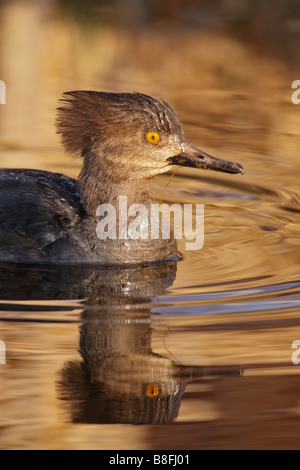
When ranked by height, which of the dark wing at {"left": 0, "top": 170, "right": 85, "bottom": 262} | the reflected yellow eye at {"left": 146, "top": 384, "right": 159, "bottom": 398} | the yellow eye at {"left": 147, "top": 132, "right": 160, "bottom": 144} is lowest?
the reflected yellow eye at {"left": 146, "top": 384, "right": 159, "bottom": 398}

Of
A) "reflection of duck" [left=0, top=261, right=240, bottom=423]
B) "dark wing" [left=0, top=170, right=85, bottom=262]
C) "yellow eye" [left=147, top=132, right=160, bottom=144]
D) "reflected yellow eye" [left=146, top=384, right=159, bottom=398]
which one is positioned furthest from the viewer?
"yellow eye" [left=147, top=132, right=160, bottom=144]

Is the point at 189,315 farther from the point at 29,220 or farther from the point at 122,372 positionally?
the point at 29,220

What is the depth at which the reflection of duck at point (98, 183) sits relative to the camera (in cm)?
749

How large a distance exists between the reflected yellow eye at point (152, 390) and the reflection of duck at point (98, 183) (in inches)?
86.5

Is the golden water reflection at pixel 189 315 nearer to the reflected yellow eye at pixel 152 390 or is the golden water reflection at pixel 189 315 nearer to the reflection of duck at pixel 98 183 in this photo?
the reflected yellow eye at pixel 152 390

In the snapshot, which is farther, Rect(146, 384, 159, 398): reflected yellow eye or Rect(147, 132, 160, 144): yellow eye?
Rect(147, 132, 160, 144): yellow eye

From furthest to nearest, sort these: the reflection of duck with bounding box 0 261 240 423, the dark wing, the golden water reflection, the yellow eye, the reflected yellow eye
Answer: the yellow eye < the dark wing < the reflected yellow eye < the reflection of duck with bounding box 0 261 240 423 < the golden water reflection

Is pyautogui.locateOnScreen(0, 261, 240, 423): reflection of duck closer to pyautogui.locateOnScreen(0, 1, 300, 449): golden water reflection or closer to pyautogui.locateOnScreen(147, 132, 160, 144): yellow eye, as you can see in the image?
pyautogui.locateOnScreen(0, 1, 300, 449): golden water reflection

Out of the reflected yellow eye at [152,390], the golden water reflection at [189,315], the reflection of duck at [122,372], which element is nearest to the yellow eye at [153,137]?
the golden water reflection at [189,315]

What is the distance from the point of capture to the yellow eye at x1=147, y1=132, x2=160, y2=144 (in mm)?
7617

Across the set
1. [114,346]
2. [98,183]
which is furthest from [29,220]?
[114,346]

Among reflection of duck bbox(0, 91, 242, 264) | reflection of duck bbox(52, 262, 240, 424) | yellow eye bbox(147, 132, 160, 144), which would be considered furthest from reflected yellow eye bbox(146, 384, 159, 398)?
yellow eye bbox(147, 132, 160, 144)

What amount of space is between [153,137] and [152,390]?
2.71 meters

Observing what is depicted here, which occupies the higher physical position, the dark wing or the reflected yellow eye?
the dark wing
